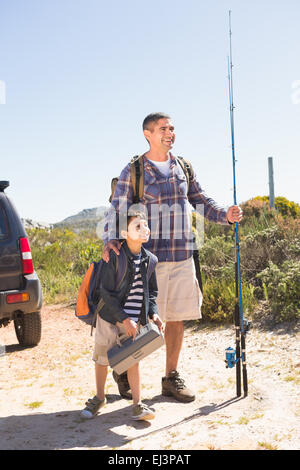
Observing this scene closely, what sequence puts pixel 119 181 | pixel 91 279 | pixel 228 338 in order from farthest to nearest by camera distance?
1. pixel 228 338
2. pixel 119 181
3. pixel 91 279

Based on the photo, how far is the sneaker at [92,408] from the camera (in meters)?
3.62

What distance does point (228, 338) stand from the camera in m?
5.89

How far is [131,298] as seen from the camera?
3.51 metres

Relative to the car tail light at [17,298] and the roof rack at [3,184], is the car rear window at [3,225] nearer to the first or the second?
the roof rack at [3,184]

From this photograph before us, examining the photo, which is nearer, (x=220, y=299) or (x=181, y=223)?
(x=181, y=223)

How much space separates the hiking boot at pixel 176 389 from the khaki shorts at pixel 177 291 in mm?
504

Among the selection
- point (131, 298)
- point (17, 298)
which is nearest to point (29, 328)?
point (17, 298)

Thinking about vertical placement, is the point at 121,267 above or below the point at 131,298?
above

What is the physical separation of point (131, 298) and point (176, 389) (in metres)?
0.95

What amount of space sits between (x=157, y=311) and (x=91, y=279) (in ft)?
1.77

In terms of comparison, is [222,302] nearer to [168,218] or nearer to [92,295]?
[168,218]

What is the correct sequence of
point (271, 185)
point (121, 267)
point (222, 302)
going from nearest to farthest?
point (121, 267) → point (222, 302) → point (271, 185)

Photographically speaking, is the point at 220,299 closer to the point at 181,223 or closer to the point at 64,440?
the point at 181,223
